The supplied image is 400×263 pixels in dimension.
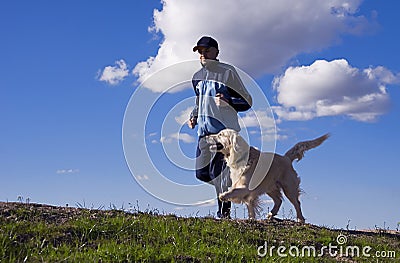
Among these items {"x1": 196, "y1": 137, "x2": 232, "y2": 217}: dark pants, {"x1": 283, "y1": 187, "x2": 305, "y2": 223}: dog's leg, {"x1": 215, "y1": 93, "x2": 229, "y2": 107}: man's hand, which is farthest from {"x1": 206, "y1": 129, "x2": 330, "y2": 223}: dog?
{"x1": 215, "y1": 93, "x2": 229, "y2": 107}: man's hand

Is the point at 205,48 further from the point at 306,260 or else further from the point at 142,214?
the point at 306,260

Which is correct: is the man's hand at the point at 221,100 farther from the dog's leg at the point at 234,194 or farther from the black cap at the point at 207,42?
the dog's leg at the point at 234,194

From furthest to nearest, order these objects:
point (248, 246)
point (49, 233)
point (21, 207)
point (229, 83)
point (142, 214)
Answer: point (229, 83) < point (142, 214) < point (21, 207) < point (248, 246) < point (49, 233)

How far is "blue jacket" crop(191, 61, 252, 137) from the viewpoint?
27.5ft

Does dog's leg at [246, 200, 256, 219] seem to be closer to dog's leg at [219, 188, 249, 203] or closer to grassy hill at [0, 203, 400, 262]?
dog's leg at [219, 188, 249, 203]

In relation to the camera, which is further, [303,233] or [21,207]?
[303,233]

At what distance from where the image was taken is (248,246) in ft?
21.5

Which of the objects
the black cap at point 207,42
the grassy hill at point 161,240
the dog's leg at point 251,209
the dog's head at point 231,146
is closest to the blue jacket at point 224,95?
the dog's head at point 231,146

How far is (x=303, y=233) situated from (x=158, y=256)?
8.65ft

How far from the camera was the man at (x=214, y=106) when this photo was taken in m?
8.37

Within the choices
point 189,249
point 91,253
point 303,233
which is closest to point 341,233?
point 303,233

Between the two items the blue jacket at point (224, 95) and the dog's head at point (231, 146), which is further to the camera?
the blue jacket at point (224, 95)

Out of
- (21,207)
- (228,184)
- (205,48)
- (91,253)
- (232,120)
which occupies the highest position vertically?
(205,48)

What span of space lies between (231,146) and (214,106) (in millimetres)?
658
